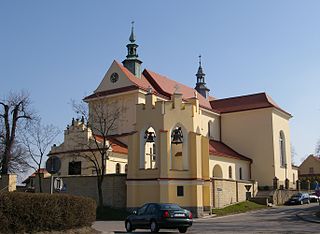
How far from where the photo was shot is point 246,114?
5612cm

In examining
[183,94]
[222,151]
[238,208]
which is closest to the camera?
[238,208]

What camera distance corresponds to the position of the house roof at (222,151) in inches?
1889

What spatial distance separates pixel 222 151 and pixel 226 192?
13.3 metres

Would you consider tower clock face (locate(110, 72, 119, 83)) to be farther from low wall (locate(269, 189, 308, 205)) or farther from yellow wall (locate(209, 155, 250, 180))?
low wall (locate(269, 189, 308, 205))

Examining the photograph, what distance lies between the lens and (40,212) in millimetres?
14547

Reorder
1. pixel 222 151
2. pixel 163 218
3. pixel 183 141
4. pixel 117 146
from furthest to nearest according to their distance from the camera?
pixel 222 151 < pixel 117 146 < pixel 183 141 < pixel 163 218

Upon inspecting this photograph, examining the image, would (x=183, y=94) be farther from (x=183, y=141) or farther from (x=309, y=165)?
(x=309, y=165)

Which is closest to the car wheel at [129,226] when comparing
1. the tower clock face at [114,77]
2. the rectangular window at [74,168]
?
the rectangular window at [74,168]

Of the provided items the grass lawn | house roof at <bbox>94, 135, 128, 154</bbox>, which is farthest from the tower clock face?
the grass lawn

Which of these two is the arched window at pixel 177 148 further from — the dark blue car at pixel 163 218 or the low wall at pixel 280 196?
the low wall at pixel 280 196

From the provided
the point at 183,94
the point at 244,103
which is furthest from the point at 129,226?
the point at 244,103

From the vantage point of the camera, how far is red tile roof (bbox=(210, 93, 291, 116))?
55.7 metres

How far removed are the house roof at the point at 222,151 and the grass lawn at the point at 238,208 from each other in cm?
784

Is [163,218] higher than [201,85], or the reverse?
[201,85]
